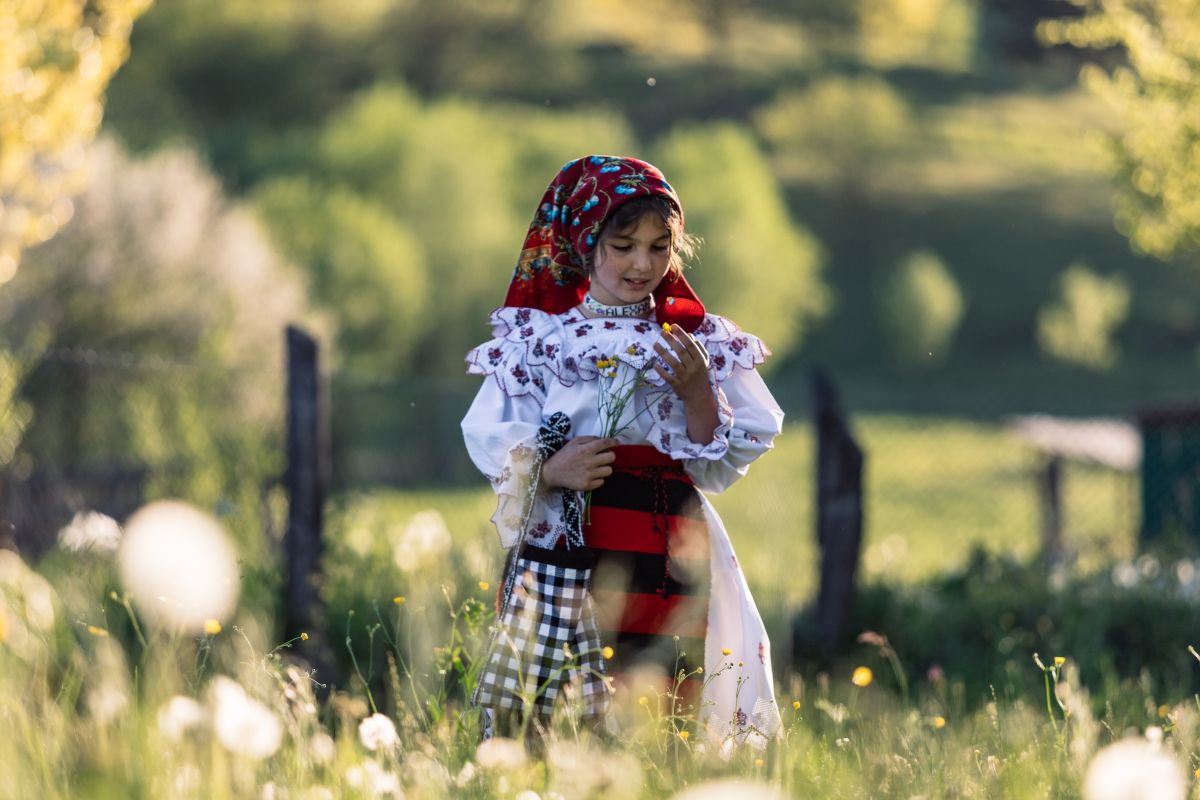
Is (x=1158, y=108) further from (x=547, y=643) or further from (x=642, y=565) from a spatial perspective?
(x=547, y=643)

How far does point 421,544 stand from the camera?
6.32m

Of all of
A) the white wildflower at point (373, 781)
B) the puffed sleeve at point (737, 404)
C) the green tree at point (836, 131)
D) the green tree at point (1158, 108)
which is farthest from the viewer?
the green tree at point (836, 131)

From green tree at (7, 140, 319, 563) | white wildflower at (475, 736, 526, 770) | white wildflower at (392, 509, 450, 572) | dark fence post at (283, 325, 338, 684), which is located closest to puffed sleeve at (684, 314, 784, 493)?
white wildflower at (475, 736, 526, 770)

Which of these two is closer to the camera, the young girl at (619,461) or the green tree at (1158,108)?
the young girl at (619,461)

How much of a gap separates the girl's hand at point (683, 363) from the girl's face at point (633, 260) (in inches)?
6.3

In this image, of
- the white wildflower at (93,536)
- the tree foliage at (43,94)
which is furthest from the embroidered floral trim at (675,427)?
the tree foliage at (43,94)

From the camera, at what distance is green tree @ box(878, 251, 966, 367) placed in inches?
2296

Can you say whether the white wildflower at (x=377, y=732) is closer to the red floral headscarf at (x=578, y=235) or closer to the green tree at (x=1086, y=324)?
the red floral headscarf at (x=578, y=235)

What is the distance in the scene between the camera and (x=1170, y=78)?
8906mm

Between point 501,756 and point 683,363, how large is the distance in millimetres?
1002

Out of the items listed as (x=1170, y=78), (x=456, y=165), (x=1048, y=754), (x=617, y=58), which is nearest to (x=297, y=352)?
(x=1048, y=754)

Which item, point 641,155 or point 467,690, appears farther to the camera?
point 641,155

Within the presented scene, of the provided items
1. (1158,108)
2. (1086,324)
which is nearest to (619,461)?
(1158,108)

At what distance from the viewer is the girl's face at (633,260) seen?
3086mm
